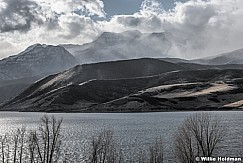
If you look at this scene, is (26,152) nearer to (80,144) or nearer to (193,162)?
(80,144)

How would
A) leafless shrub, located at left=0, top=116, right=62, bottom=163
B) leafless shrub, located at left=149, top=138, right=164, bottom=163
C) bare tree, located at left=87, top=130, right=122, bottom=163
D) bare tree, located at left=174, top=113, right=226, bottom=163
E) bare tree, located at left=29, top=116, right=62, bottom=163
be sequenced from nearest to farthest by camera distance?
bare tree, located at left=87, top=130, right=122, bottom=163 < bare tree, located at left=174, top=113, right=226, bottom=163 < leafless shrub, located at left=149, top=138, right=164, bottom=163 < bare tree, located at left=29, top=116, right=62, bottom=163 < leafless shrub, located at left=0, top=116, right=62, bottom=163

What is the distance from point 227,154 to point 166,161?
15.5 meters

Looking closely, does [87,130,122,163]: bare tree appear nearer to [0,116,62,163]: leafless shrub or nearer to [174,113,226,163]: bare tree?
[0,116,62,163]: leafless shrub

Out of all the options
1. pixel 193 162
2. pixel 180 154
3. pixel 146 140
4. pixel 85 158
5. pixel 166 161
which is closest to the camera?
pixel 193 162

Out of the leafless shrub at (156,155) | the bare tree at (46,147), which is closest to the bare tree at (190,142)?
the leafless shrub at (156,155)

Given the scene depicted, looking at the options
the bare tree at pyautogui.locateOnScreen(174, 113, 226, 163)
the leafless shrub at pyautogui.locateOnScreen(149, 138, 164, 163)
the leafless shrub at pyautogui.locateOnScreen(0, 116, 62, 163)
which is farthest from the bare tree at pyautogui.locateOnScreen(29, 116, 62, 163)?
the bare tree at pyautogui.locateOnScreen(174, 113, 226, 163)

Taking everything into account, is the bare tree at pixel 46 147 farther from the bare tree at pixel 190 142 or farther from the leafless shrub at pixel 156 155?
the bare tree at pixel 190 142

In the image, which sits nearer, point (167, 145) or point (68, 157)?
point (68, 157)

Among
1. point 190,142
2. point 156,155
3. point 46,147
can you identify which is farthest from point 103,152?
point 46,147

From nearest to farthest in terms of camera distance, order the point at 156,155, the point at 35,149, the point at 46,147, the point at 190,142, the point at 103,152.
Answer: the point at 190,142, the point at 156,155, the point at 103,152, the point at 35,149, the point at 46,147

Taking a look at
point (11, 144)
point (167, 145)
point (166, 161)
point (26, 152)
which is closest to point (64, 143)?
point (11, 144)

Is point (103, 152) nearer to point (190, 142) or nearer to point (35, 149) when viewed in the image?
point (190, 142)

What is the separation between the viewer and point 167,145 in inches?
4134

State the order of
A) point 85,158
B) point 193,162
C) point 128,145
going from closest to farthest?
1. point 193,162
2. point 85,158
3. point 128,145
